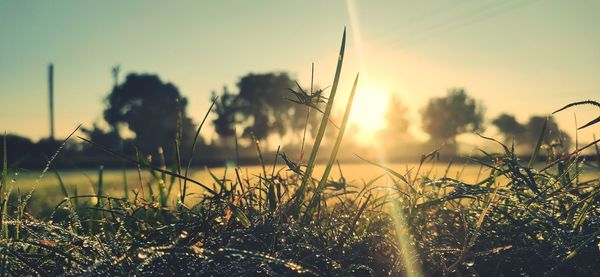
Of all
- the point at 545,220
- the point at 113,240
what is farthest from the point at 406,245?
the point at 113,240

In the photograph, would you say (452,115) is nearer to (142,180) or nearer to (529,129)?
(529,129)

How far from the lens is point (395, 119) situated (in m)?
95.8

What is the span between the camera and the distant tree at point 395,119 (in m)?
95.5

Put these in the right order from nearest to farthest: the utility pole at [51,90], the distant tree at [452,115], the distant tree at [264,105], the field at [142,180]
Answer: the field at [142,180], the utility pole at [51,90], the distant tree at [264,105], the distant tree at [452,115]

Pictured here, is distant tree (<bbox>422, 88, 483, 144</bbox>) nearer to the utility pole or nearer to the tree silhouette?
the tree silhouette

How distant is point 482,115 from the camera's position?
92.9 meters

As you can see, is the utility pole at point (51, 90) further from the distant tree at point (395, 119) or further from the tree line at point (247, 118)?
the distant tree at point (395, 119)

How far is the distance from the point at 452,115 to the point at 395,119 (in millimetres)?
11545

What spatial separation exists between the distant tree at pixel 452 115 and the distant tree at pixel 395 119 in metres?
5.15

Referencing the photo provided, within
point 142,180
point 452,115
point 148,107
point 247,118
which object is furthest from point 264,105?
point 142,180

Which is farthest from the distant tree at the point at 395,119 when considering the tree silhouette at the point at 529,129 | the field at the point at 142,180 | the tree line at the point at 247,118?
the field at the point at 142,180

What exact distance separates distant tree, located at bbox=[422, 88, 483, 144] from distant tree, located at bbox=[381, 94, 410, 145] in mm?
5155

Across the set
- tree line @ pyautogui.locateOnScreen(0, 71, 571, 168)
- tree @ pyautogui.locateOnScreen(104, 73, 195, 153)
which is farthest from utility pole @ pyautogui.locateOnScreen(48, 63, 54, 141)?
tree @ pyautogui.locateOnScreen(104, 73, 195, 153)

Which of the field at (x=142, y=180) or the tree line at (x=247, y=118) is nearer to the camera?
the field at (x=142, y=180)
